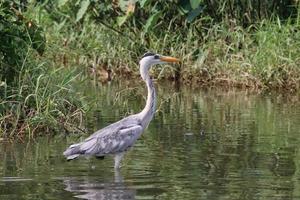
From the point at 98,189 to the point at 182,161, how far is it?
1.64 meters

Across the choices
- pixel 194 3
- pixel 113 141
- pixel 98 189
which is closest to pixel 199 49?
pixel 194 3

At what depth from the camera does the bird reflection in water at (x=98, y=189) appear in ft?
30.6

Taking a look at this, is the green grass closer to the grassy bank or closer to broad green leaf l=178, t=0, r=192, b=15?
the grassy bank

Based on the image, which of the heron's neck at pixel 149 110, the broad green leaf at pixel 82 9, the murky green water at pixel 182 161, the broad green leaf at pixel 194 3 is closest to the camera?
the murky green water at pixel 182 161

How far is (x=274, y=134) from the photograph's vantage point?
13.1 metres

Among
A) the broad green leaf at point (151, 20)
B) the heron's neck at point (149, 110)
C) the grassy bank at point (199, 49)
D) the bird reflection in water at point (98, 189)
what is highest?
the broad green leaf at point (151, 20)

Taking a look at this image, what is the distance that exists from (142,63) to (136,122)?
35.8 inches

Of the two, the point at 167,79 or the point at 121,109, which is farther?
the point at 167,79

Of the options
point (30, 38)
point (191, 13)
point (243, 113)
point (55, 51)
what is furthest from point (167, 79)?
point (30, 38)

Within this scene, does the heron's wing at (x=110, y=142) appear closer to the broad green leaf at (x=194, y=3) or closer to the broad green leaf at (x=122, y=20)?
the broad green leaf at (x=194, y=3)

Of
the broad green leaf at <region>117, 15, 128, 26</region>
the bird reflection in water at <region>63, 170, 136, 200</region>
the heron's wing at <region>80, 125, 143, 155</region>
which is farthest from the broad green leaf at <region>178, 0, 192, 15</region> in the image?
the bird reflection in water at <region>63, 170, 136, 200</region>

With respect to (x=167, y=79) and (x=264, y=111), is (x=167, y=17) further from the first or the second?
(x=264, y=111)

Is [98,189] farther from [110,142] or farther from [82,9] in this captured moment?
[82,9]

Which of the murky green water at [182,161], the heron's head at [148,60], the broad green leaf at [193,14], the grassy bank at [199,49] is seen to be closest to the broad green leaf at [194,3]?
the broad green leaf at [193,14]
